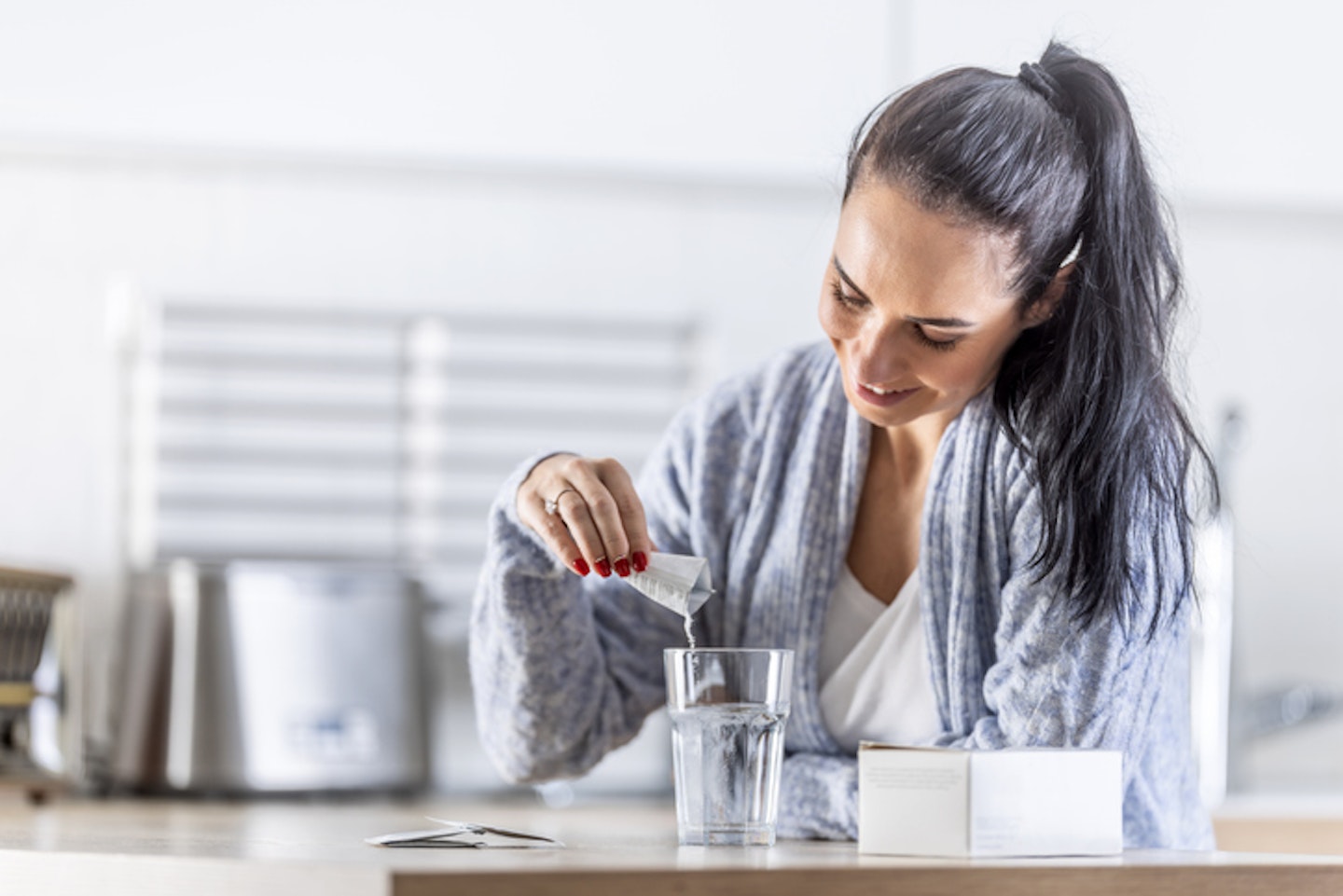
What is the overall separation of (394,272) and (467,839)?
1.38 m

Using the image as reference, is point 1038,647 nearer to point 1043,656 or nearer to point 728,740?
point 1043,656

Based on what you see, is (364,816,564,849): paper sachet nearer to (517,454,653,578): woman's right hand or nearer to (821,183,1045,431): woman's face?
(517,454,653,578): woman's right hand

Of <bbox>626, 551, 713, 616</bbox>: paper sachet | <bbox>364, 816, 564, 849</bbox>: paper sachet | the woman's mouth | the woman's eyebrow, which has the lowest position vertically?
<bbox>364, 816, 564, 849</bbox>: paper sachet

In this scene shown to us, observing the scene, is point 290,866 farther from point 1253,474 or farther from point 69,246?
point 1253,474

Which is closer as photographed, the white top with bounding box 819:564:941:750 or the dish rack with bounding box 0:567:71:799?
the white top with bounding box 819:564:941:750

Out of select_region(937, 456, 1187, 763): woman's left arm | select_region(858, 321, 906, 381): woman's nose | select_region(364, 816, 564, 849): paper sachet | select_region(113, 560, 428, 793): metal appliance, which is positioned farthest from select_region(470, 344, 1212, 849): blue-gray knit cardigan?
select_region(113, 560, 428, 793): metal appliance

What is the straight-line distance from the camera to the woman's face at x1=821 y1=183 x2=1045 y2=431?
3.10ft

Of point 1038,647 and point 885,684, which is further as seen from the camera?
point 885,684

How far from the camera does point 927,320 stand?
0.95 metres

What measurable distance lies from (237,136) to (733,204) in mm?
640

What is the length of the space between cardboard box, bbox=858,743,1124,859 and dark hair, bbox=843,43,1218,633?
18 centimetres

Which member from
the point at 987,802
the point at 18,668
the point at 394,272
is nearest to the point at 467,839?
the point at 987,802

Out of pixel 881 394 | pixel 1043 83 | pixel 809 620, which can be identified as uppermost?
pixel 1043 83

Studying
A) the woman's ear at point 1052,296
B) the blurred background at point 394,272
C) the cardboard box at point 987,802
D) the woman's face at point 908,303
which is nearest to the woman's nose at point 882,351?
the woman's face at point 908,303
